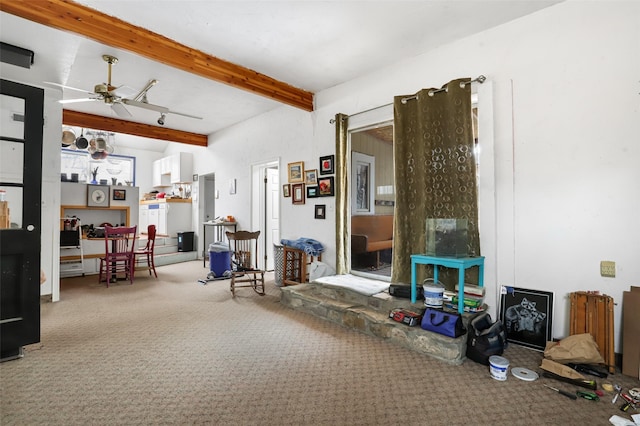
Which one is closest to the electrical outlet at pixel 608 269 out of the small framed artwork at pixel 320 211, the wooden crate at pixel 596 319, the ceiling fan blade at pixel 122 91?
the wooden crate at pixel 596 319

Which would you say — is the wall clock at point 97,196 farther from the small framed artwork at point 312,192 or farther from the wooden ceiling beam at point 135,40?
the small framed artwork at point 312,192

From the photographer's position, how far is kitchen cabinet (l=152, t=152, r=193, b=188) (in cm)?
830

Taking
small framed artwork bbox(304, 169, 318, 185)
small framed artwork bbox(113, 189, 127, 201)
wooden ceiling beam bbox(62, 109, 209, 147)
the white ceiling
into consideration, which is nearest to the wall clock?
small framed artwork bbox(113, 189, 127, 201)

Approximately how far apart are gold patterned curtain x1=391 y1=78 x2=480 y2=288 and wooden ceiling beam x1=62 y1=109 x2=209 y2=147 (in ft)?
18.2

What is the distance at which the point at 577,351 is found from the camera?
2320mm

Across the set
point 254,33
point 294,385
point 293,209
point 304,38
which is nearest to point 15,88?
point 254,33

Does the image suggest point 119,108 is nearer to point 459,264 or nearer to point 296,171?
point 296,171

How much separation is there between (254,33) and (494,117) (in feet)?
8.53

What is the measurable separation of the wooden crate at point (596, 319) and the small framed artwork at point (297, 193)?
362 cm

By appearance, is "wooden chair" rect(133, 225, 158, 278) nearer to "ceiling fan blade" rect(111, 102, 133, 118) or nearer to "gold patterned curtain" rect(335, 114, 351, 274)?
"ceiling fan blade" rect(111, 102, 133, 118)

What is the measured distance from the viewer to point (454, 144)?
10.7 feet

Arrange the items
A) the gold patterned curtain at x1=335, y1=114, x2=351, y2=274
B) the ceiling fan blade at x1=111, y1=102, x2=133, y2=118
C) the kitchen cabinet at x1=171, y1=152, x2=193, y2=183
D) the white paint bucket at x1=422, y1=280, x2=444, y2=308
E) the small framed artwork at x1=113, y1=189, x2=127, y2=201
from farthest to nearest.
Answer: the kitchen cabinet at x1=171, y1=152, x2=193, y2=183 < the small framed artwork at x1=113, y1=189, x2=127, y2=201 < the gold patterned curtain at x1=335, y1=114, x2=351, y2=274 < the ceiling fan blade at x1=111, y1=102, x2=133, y2=118 < the white paint bucket at x1=422, y1=280, x2=444, y2=308

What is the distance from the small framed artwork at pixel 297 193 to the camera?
5.11 m

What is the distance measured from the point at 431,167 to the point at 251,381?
2.71m
